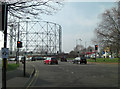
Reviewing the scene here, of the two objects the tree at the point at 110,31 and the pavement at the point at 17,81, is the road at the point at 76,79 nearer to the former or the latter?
the pavement at the point at 17,81

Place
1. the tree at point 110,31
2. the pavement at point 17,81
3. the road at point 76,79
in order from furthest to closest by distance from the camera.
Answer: the tree at point 110,31 → the road at point 76,79 → the pavement at point 17,81

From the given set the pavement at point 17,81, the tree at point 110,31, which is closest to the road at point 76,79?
the pavement at point 17,81

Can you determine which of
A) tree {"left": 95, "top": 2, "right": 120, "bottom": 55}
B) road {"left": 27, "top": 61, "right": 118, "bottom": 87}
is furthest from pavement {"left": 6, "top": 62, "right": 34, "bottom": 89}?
tree {"left": 95, "top": 2, "right": 120, "bottom": 55}

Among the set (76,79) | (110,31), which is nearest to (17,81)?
(76,79)

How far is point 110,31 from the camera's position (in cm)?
4347

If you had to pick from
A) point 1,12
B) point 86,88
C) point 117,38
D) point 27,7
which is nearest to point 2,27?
point 1,12

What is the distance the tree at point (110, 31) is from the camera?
42.1 meters

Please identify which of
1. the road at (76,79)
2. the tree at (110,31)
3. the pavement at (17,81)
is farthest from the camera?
the tree at (110,31)

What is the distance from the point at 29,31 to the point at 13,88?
158 feet

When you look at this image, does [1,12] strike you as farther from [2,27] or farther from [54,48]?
[54,48]

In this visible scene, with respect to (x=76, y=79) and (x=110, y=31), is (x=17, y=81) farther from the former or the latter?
(x=110, y=31)

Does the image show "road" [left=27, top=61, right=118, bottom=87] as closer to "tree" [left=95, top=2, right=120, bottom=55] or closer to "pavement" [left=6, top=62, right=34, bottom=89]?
"pavement" [left=6, top=62, right=34, bottom=89]

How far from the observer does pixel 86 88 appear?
393 inches

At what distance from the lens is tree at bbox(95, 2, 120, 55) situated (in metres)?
42.1
